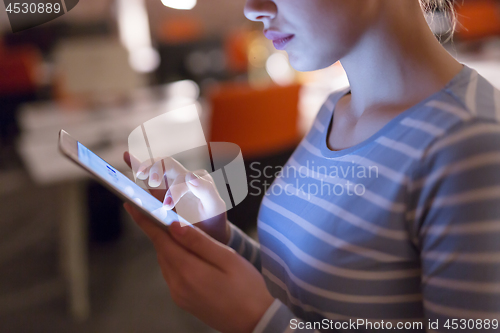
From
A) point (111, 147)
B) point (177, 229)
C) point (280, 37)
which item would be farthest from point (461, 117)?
point (111, 147)

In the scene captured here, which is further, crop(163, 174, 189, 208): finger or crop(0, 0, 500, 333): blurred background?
crop(0, 0, 500, 333): blurred background

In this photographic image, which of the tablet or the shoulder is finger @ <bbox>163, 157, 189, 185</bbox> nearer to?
the tablet

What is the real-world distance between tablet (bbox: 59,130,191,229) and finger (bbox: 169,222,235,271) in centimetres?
3

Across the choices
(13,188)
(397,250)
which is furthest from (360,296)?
(13,188)

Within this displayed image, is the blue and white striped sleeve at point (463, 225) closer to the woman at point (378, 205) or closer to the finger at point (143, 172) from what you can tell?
the woman at point (378, 205)

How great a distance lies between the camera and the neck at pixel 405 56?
1.43 ft

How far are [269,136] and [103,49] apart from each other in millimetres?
1022

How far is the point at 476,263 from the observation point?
35 centimetres

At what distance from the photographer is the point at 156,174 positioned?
0.50m

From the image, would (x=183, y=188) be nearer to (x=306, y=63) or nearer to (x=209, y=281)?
(x=209, y=281)

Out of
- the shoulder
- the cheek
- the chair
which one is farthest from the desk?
the shoulder

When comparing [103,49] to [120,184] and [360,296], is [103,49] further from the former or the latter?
[360,296]

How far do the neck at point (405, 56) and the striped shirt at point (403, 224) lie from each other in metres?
0.02

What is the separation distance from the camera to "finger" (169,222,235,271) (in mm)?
442
